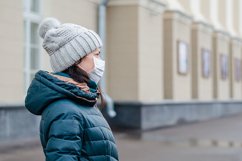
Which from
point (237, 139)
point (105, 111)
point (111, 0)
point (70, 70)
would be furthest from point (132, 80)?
point (70, 70)

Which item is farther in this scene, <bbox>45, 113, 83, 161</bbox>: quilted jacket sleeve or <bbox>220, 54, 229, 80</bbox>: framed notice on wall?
<bbox>220, 54, 229, 80</bbox>: framed notice on wall

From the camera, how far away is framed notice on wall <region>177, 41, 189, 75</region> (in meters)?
17.5

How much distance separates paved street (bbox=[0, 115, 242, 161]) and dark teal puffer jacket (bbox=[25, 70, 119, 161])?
6458 mm

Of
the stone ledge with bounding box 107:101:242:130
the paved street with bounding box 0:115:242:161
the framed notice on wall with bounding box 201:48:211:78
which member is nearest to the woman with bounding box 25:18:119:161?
the paved street with bounding box 0:115:242:161

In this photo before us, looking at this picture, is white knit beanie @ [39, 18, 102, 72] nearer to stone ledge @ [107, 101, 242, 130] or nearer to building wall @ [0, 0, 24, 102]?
building wall @ [0, 0, 24, 102]

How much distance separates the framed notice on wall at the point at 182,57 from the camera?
57.3 feet

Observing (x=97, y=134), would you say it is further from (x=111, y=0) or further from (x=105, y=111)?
(x=111, y=0)

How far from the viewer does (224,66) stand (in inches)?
926

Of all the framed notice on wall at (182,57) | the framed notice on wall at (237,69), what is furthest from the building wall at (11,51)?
the framed notice on wall at (237,69)

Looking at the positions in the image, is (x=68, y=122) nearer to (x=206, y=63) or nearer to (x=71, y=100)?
(x=71, y=100)

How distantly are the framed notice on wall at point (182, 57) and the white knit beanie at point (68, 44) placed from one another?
1525 cm

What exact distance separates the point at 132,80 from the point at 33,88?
1243 centimetres

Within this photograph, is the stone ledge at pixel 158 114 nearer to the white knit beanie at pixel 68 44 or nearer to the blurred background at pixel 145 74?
the blurred background at pixel 145 74

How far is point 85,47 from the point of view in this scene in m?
2.21
